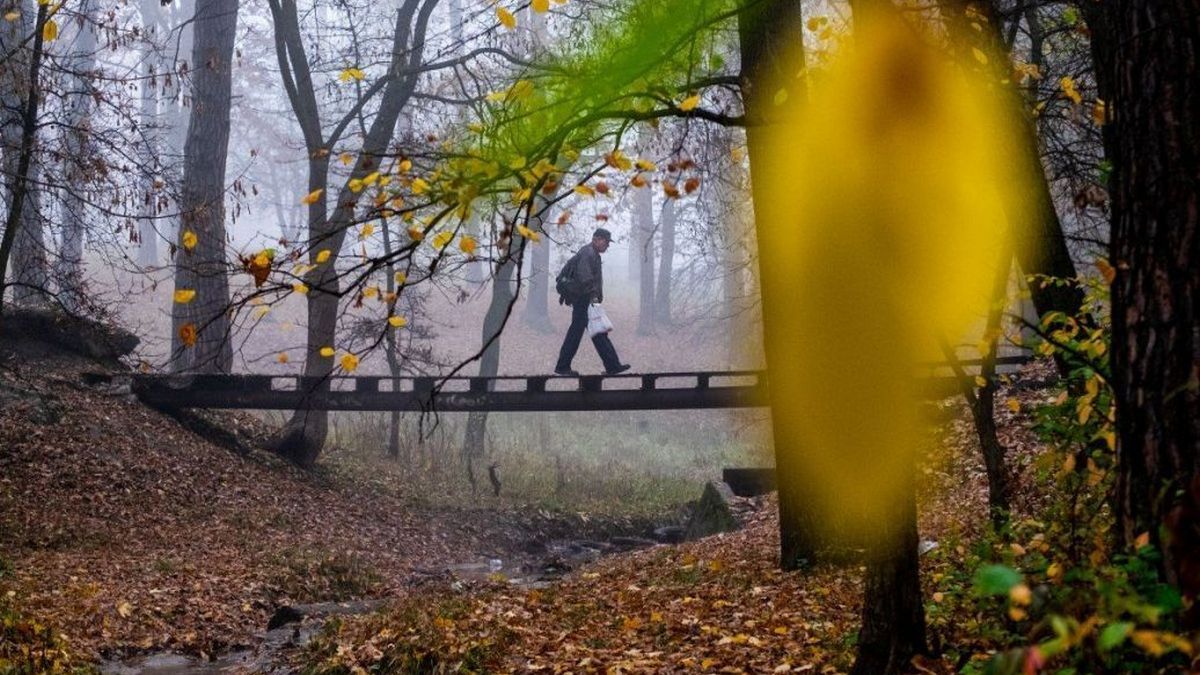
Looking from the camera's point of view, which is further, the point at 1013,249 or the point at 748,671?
the point at 1013,249

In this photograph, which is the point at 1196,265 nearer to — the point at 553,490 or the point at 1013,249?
the point at 1013,249

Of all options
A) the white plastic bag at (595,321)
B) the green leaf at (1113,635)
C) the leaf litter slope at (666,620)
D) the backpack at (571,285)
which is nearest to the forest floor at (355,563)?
the leaf litter slope at (666,620)

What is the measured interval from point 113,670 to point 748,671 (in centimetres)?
446

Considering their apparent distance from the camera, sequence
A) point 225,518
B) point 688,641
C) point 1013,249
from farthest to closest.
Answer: point 225,518, point 1013,249, point 688,641

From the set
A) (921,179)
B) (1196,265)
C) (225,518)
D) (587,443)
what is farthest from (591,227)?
(1196,265)

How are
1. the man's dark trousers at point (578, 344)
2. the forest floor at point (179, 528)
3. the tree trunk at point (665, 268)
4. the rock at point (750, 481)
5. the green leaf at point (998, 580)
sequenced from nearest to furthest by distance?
the green leaf at point (998, 580)
the forest floor at point (179, 528)
the rock at point (750, 481)
the man's dark trousers at point (578, 344)
the tree trunk at point (665, 268)

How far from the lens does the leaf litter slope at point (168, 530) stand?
8.45m

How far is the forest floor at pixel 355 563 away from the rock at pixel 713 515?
1.31 feet

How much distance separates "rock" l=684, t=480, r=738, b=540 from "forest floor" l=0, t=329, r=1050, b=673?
0.40m

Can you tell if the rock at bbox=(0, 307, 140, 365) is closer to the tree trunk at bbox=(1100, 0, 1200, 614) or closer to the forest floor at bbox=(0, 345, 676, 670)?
the forest floor at bbox=(0, 345, 676, 670)

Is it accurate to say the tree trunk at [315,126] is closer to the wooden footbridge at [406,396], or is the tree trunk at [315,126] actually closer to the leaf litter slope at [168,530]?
the wooden footbridge at [406,396]

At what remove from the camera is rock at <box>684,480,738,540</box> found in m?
12.5

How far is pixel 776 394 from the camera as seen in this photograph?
757 cm

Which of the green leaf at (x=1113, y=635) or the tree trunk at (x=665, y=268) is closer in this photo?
the green leaf at (x=1113, y=635)
